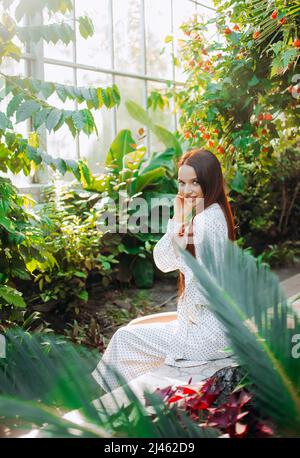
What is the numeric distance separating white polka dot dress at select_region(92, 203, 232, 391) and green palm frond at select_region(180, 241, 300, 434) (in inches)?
59.3

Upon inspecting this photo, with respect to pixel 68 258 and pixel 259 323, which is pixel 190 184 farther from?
pixel 68 258

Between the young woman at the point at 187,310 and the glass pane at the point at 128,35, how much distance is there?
16.4 ft

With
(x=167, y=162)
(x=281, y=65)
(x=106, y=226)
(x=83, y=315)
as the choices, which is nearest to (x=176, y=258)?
→ (x=281, y=65)

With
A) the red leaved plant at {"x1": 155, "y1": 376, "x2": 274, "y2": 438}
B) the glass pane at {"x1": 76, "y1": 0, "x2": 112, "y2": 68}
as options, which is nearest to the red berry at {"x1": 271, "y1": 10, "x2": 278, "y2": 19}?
the red leaved plant at {"x1": 155, "y1": 376, "x2": 274, "y2": 438}

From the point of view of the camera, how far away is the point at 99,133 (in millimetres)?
7012

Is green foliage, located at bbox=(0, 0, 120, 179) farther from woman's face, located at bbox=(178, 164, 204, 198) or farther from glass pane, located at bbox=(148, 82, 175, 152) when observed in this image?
glass pane, located at bbox=(148, 82, 175, 152)

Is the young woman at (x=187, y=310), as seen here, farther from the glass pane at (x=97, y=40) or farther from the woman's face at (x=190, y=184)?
the glass pane at (x=97, y=40)

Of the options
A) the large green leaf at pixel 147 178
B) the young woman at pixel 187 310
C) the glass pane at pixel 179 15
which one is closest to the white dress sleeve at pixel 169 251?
the young woman at pixel 187 310

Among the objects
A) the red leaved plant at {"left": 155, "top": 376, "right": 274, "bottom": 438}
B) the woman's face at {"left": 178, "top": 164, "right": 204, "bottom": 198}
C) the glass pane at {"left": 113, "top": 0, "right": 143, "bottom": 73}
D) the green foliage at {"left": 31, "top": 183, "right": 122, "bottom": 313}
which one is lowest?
the green foliage at {"left": 31, "top": 183, "right": 122, "bottom": 313}

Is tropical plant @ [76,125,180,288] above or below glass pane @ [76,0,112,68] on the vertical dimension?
below

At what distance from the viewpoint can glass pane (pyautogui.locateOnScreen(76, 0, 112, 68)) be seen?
265 inches

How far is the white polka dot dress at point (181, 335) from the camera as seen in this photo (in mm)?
2488

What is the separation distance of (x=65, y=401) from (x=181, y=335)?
169cm
